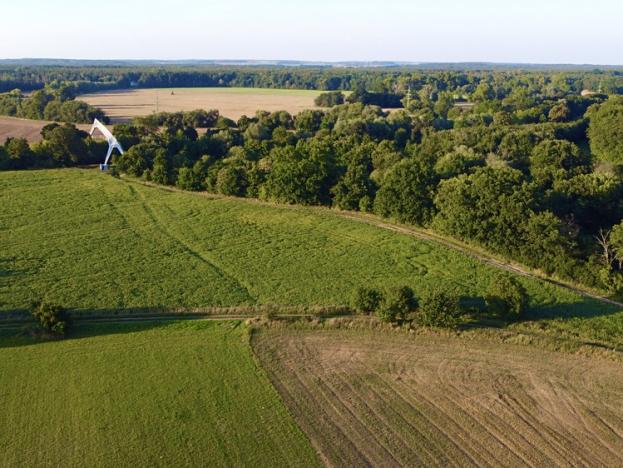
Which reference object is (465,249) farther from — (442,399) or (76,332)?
(76,332)

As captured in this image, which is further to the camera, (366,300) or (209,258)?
(209,258)

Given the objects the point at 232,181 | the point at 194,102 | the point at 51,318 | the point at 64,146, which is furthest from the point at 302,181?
the point at 194,102

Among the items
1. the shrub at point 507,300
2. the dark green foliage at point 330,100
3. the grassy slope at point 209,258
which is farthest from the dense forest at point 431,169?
the dark green foliage at point 330,100

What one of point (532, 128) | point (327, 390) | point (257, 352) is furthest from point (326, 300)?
point (532, 128)

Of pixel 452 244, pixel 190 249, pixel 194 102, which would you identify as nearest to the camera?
pixel 190 249

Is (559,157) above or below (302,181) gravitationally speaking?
above

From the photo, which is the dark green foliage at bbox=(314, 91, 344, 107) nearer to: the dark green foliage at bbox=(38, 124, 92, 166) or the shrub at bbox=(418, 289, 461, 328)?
the dark green foliage at bbox=(38, 124, 92, 166)

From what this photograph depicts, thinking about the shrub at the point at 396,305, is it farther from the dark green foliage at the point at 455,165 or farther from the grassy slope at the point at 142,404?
the dark green foliage at the point at 455,165
